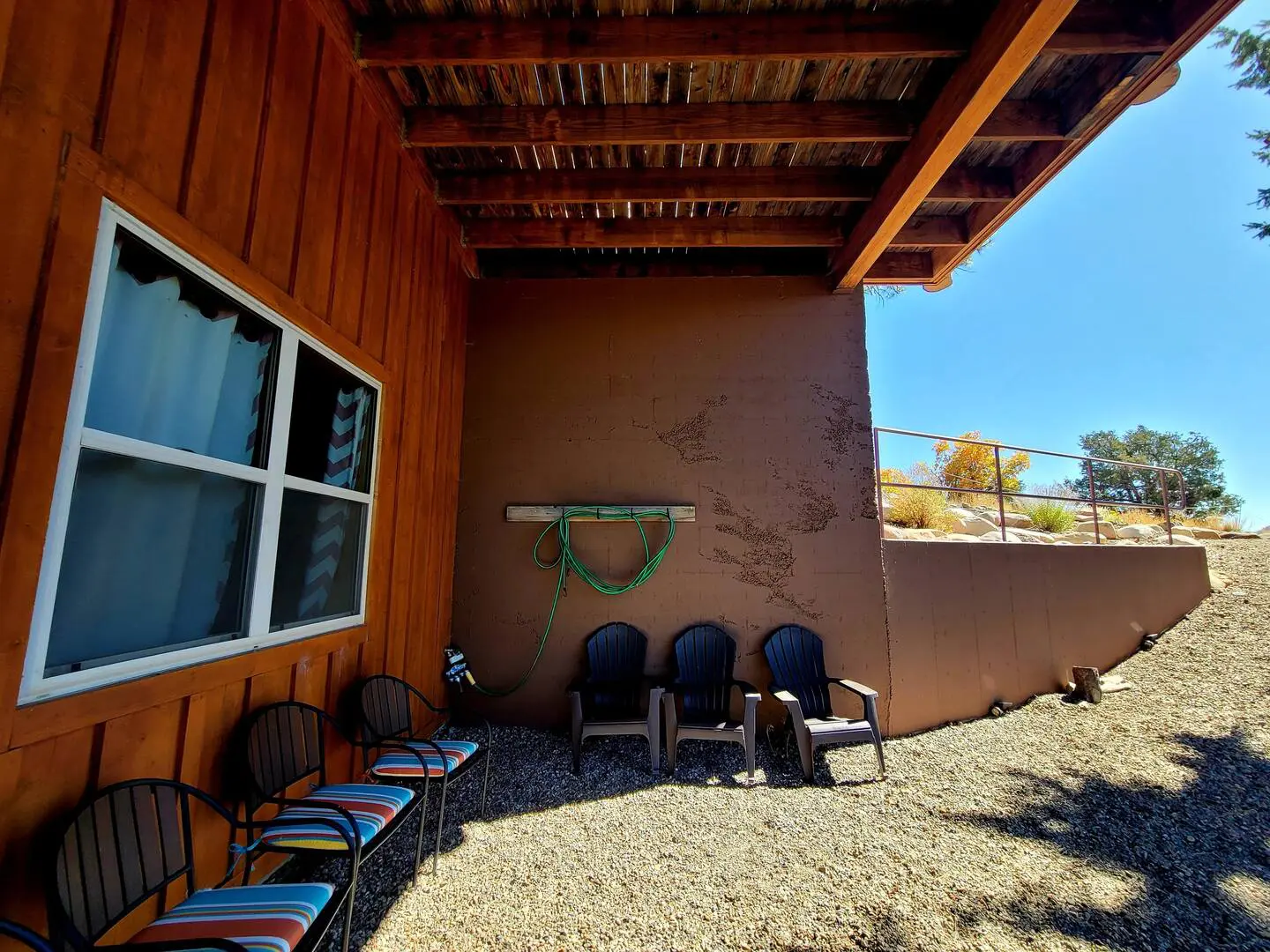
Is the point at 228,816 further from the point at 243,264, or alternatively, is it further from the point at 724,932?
the point at 243,264

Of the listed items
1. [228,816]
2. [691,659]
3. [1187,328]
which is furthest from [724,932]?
[1187,328]

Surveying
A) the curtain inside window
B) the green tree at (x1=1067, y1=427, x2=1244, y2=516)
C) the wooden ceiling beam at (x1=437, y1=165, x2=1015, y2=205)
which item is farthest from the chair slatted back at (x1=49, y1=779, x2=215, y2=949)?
the green tree at (x1=1067, y1=427, x2=1244, y2=516)

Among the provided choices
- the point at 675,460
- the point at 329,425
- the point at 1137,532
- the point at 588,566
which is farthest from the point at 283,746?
the point at 1137,532

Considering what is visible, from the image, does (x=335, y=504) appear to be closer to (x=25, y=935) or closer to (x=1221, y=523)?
(x=25, y=935)

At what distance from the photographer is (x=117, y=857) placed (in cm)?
118

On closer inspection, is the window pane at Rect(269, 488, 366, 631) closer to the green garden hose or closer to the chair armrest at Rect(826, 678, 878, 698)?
the green garden hose

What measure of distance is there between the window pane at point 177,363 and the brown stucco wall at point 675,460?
202cm

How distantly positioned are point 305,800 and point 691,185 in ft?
11.6

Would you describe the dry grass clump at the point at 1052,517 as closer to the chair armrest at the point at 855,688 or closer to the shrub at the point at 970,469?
the shrub at the point at 970,469

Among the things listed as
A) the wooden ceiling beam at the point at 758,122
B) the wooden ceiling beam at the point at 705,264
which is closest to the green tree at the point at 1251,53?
the wooden ceiling beam at the point at 705,264

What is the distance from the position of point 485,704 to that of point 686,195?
11.8 ft

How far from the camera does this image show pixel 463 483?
3.76 metres

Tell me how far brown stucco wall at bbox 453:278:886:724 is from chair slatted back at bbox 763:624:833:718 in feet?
0.33

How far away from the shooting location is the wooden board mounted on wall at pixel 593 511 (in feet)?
11.8
